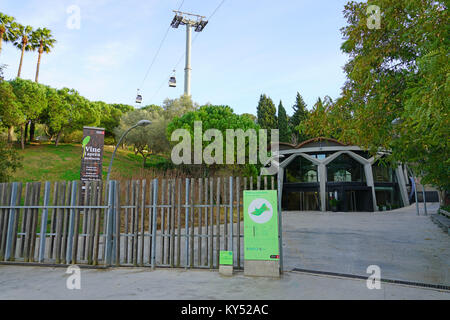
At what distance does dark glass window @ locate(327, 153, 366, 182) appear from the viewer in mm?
35625

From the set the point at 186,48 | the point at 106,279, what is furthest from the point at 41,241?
the point at 186,48

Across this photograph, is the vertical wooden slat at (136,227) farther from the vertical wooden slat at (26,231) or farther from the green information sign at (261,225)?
the vertical wooden slat at (26,231)

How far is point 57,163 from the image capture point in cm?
3759

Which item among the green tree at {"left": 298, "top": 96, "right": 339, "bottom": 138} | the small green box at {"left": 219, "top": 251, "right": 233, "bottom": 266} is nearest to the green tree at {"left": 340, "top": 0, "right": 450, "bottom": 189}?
the green tree at {"left": 298, "top": 96, "right": 339, "bottom": 138}

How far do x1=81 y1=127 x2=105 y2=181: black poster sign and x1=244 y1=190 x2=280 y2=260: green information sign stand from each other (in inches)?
418

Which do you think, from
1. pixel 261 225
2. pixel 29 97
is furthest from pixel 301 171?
pixel 29 97

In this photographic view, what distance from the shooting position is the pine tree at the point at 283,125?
54.2 metres

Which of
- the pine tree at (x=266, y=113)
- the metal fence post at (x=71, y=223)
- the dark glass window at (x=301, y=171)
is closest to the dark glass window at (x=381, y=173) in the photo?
the dark glass window at (x=301, y=171)

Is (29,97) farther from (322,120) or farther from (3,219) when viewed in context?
(322,120)

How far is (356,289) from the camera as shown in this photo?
536 cm

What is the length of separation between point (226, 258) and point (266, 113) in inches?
2015

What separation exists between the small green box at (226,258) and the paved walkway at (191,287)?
0.98 ft

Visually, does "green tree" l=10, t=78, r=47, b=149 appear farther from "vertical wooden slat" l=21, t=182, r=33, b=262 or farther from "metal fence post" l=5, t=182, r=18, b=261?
"vertical wooden slat" l=21, t=182, r=33, b=262

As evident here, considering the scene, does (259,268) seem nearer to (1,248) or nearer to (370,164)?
(1,248)
